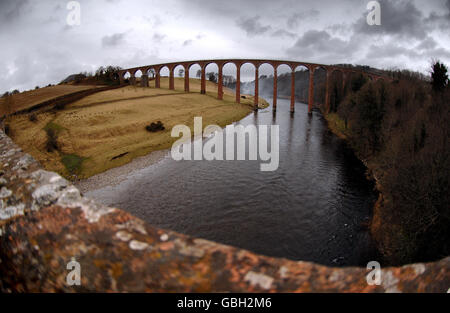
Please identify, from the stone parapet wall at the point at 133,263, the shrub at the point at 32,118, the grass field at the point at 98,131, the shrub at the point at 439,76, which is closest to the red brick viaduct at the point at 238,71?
the grass field at the point at 98,131

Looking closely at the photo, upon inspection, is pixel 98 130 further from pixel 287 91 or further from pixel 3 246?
pixel 287 91

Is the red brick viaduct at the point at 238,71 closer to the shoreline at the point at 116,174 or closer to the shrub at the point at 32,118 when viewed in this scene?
the shrub at the point at 32,118

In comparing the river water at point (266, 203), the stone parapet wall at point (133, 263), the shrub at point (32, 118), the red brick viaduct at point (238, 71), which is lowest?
the river water at point (266, 203)

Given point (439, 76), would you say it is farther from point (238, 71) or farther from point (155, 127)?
point (238, 71)

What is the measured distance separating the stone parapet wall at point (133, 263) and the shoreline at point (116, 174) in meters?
19.6

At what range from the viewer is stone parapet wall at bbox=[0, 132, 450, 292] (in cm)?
152

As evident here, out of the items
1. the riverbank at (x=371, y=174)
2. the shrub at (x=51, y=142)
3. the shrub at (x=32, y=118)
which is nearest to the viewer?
the riverbank at (x=371, y=174)

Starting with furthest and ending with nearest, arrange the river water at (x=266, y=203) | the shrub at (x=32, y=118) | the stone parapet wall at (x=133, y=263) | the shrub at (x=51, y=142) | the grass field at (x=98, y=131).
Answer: the shrub at (x=32, y=118), the shrub at (x=51, y=142), the grass field at (x=98, y=131), the river water at (x=266, y=203), the stone parapet wall at (x=133, y=263)

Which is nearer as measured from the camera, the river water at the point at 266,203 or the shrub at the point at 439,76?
the river water at the point at 266,203

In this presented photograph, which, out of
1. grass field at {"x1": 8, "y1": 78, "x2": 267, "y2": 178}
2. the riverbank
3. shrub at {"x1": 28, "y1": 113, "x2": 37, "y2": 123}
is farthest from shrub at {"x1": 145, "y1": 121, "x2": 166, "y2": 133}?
the riverbank

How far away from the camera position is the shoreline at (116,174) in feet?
68.5

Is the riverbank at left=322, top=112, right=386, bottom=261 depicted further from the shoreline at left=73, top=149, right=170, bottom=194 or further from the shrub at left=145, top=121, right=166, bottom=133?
the shrub at left=145, top=121, right=166, bottom=133

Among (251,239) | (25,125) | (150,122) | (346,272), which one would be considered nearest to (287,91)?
(150,122)
